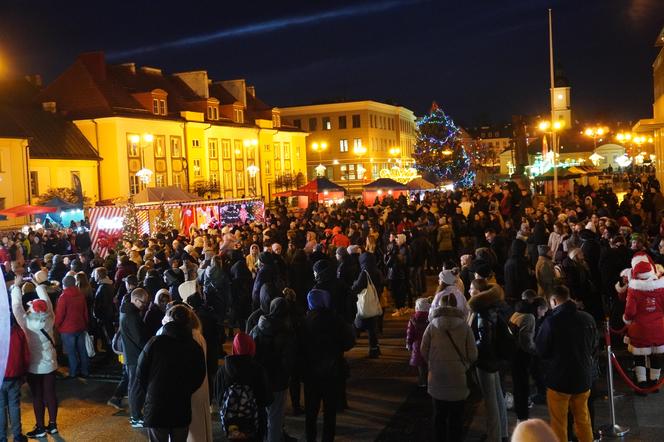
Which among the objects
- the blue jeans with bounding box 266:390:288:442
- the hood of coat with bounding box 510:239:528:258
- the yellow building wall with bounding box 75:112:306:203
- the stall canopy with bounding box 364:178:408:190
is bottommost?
the blue jeans with bounding box 266:390:288:442

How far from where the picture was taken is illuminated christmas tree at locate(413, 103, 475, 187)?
6231 centimetres

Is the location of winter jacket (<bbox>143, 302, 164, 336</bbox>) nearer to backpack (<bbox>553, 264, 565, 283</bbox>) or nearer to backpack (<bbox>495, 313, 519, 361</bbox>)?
backpack (<bbox>495, 313, 519, 361</bbox>)

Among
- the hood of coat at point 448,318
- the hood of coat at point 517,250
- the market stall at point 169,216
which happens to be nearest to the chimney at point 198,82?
the market stall at point 169,216

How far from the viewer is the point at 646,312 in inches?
340

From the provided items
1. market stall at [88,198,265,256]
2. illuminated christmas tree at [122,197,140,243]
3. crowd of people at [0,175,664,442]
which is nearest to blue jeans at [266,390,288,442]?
crowd of people at [0,175,664,442]

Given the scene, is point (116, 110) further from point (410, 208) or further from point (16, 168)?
point (410, 208)

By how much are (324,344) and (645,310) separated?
4.06 metres

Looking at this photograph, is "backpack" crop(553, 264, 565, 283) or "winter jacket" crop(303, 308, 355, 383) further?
"backpack" crop(553, 264, 565, 283)

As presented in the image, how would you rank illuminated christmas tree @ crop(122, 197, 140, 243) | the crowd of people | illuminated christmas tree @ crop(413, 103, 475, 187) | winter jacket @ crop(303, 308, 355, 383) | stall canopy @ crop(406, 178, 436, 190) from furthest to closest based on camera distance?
illuminated christmas tree @ crop(413, 103, 475, 187) < stall canopy @ crop(406, 178, 436, 190) < illuminated christmas tree @ crop(122, 197, 140, 243) < winter jacket @ crop(303, 308, 355, 383) < the crowd of people

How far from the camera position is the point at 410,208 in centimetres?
2556

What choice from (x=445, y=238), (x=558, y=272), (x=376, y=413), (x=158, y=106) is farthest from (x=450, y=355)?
(x=158, y=106)

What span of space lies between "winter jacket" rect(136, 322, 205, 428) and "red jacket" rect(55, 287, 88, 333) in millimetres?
4898

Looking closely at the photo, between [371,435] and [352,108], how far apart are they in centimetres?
7593

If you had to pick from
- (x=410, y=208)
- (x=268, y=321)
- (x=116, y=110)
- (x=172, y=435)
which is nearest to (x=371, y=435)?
(x=268, y=321)
